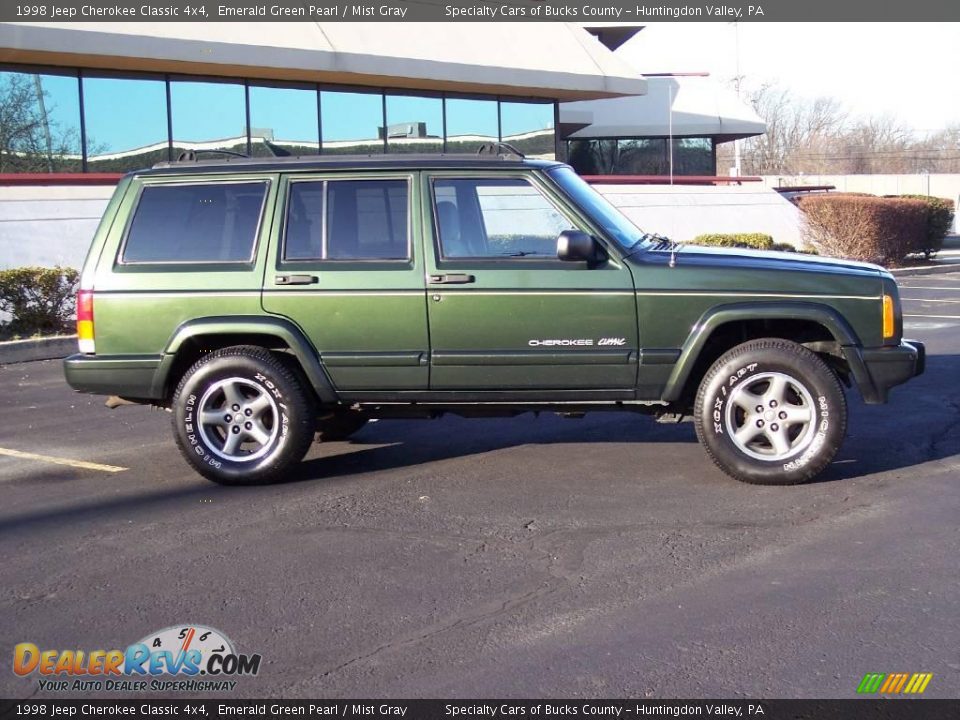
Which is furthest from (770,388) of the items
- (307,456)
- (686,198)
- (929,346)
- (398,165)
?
(686,198)

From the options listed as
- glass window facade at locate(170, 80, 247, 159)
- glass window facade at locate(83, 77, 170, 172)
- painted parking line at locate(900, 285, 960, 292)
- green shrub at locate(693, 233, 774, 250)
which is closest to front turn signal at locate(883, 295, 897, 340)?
painted parking line at locate(900, 285, 960, 292)

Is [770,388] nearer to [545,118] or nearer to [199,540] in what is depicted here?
[199,540]

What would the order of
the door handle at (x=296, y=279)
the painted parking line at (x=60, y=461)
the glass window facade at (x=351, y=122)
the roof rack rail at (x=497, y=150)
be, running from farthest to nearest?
the glass window facade at (x=351, y=122), the painted parking line at (x=60, y=461), the roof rack rail at (x=497, y=150), the door handle at (x=296, y=279)

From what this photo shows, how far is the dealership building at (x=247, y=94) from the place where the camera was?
1694 cm

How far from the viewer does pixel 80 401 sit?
1003 cm

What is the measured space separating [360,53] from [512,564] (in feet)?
54.9

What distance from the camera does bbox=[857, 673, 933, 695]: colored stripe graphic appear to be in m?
3.71

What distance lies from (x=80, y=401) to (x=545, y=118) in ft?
55.5

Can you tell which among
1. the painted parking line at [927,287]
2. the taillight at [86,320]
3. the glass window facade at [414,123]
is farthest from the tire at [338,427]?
the glass window facade at [414,123]

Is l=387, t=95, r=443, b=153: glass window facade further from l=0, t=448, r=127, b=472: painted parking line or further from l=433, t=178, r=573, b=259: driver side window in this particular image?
l=433, t=178, r=573, b=259: driver side window

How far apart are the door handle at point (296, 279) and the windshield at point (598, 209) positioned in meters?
1.60

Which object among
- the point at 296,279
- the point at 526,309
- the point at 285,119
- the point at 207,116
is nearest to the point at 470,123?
the point at 285,119

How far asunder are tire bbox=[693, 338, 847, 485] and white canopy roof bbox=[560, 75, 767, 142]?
941 inches

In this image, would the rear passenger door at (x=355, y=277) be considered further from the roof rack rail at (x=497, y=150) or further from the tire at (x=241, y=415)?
the roof rack rail at (x=497, y=150)
